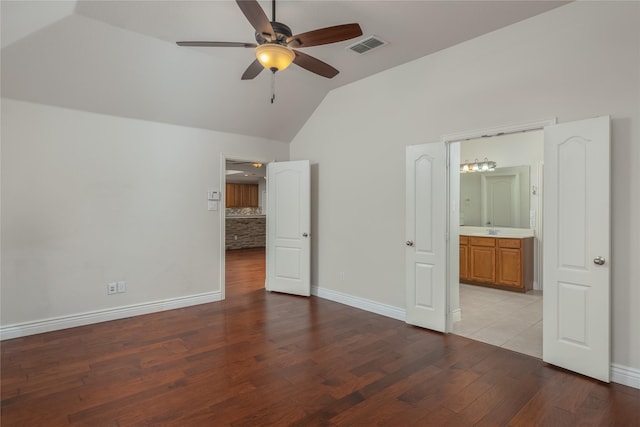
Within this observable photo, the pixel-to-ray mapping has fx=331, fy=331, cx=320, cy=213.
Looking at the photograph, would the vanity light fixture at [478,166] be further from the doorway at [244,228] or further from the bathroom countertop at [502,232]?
the doorway at [244,228]

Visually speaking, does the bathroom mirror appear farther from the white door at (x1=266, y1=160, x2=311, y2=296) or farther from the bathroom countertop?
the white door at (x1=266, y1=160, x2=311, y2=296)

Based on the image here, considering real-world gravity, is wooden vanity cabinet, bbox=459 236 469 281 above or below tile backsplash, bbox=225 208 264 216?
below

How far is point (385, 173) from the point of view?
170 inches

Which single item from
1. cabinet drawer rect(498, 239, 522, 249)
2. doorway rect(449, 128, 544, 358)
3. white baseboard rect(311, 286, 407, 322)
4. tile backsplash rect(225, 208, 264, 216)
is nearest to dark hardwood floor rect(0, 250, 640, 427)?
white baseboard rect(311, 286, 407, 322)

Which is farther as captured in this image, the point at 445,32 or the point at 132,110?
the point at 132,110

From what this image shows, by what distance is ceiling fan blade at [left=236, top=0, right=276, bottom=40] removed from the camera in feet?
6.66

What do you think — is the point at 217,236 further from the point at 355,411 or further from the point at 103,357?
the point at 355,411

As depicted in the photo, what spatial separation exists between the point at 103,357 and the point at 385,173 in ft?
12.0

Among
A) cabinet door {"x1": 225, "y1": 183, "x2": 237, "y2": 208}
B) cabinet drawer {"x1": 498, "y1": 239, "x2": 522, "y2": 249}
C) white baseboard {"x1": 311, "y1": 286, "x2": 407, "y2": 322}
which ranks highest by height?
cabinet door {"x1": 225, "y1": 183, "x2": 237, "y2": 208}

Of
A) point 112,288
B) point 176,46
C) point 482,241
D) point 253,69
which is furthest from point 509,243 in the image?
point 112,288

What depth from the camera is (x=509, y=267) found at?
5.38 m

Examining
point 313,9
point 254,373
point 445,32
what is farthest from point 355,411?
point 445,32

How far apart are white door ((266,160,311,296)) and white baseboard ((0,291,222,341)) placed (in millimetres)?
1036

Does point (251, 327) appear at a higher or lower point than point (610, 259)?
lower
